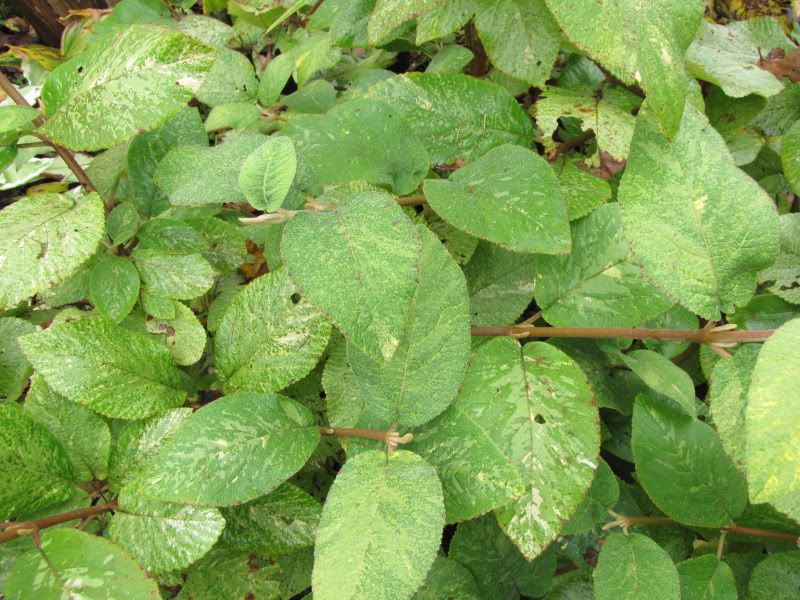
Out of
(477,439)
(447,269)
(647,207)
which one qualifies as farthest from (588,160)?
(477,439)

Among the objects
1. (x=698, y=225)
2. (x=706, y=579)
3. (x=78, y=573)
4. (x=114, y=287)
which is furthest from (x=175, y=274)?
(x=706, y=579)


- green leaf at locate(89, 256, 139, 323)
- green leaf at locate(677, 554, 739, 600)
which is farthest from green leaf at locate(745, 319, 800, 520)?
green leaf at locate(89, 256, 139, 323)

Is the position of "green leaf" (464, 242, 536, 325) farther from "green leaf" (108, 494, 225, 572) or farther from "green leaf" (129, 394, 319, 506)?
"green leaf" (108, 494, 225, 572)

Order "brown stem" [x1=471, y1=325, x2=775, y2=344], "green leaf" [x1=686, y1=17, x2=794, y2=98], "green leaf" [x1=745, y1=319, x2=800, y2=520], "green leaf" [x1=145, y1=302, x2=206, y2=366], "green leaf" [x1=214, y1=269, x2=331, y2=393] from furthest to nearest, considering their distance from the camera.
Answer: "green leaf" [x1=686, y1=17, x2=794, y2=98]
"green leaf" [x1=145, y1=302, x2=206, y2=366]
"green leaf" [x1=214, y1=269, x2=331, y2=393]
"brown stem" [x1=471, y1=325, x2=775, y2=344]
"green leaf" [x1=745, y1=319, x2=800, y2=520]

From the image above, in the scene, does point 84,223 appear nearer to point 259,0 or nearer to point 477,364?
point 477,364

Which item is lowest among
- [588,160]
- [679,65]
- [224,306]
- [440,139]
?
[224,306]

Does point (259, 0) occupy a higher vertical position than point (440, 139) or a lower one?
higher

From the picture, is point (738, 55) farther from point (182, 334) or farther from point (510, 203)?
point (182, 334)
